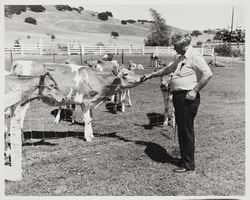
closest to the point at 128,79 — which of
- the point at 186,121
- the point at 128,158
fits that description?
the point at 128,158

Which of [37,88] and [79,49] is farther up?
[79,49]

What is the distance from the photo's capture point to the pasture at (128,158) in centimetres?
529

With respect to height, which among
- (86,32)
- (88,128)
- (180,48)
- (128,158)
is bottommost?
(128,158)

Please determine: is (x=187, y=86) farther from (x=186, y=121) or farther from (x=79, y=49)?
(x=79, y=49)

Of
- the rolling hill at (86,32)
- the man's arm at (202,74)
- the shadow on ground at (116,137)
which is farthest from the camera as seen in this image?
the rolling hill at (86,32)

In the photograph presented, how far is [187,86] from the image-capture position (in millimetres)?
5375

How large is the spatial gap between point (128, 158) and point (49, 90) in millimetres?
2215

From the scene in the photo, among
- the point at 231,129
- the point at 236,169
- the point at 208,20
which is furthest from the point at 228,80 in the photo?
the point at 236,169

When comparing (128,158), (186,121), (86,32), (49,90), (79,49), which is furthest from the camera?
(86,32)

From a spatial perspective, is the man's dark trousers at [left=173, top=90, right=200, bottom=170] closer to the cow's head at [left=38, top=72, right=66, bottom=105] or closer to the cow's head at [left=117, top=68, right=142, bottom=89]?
the cow's head at [left=117, top=68, right=142, bottom=89]

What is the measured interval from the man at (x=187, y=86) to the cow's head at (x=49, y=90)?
9.05ft

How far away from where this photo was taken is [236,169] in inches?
230

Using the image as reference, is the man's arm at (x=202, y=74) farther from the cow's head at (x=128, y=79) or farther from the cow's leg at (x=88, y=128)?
the cow's leg at (x=88, y=128)

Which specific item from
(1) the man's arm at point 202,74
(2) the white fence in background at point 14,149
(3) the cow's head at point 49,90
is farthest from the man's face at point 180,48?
(3) the cow's head at point 49,90
